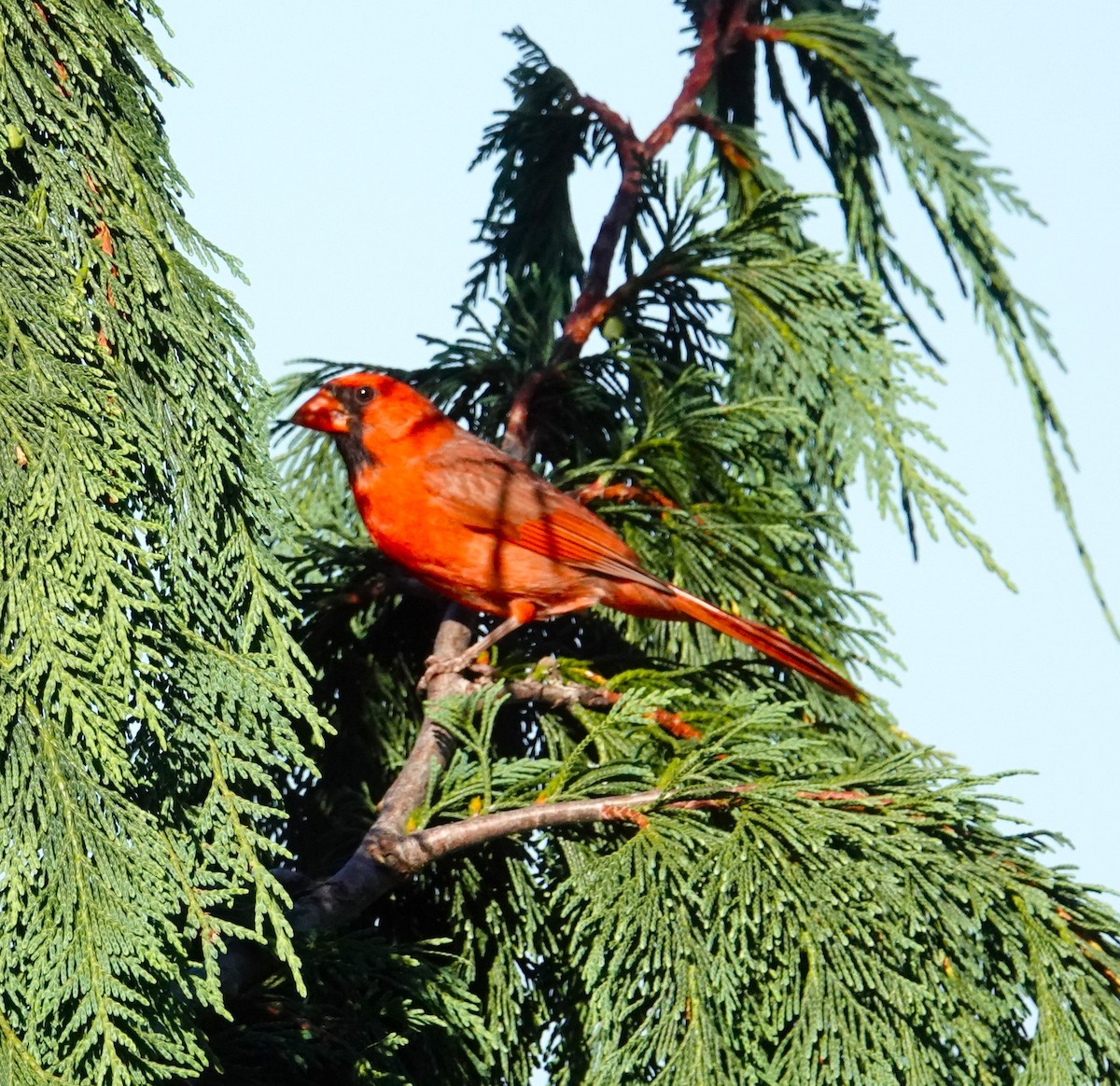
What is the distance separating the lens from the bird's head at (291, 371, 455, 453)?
10.5 ft

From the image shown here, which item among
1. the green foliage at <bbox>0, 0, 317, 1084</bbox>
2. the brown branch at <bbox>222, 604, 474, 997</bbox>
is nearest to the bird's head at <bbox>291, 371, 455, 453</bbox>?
the brown branch at <bbox>222, 604, 474, 997</bbox>

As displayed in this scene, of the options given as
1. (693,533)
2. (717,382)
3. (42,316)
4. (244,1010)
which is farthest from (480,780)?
(717,382)

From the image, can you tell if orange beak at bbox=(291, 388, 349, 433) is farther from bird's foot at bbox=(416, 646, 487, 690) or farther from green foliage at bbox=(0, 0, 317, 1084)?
green foliage at bbox=(0, 0, 317, 1084)

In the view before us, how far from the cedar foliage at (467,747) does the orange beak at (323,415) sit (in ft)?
0.85

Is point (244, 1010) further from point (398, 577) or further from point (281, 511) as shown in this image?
point (398, 577)

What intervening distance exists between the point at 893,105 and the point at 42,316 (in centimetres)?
224

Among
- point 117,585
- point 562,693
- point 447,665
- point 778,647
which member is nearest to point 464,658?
point 447,665

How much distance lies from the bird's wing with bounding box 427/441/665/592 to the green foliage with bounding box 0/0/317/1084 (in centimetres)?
105

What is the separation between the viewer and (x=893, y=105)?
3250 mm

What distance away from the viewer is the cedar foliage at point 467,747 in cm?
148

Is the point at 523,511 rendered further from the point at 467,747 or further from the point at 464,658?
the point at 467,747

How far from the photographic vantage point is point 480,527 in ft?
10.6

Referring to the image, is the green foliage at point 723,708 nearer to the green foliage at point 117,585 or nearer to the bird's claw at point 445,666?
the bird's claw at point 445,666

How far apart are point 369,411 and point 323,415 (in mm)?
101
